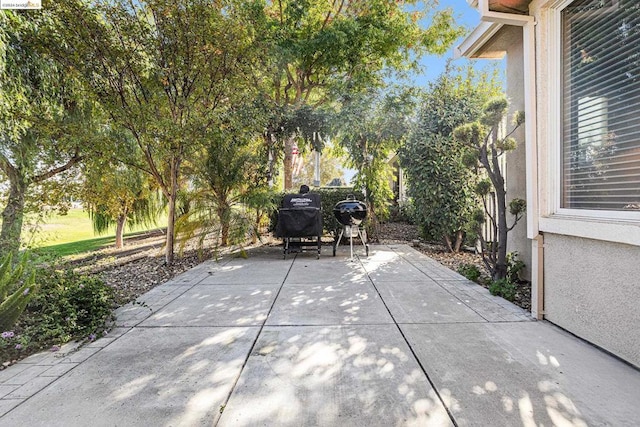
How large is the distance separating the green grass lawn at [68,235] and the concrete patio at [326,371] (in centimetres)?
229

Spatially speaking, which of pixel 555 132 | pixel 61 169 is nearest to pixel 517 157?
pixel 555 132

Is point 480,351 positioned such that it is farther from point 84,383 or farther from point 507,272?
point 84,383

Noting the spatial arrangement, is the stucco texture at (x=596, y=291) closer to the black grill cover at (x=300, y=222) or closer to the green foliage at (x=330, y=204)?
the black grill cover at (x=300, y=222)

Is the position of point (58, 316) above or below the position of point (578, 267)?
below

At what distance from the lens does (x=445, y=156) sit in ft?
20.4

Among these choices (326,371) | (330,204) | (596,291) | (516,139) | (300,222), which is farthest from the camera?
(330,204)

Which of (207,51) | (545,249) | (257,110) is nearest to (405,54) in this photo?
(257,110)

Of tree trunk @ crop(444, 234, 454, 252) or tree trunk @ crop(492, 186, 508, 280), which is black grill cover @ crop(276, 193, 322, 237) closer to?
tree trunk @ crop(444, 234, 454, 252)

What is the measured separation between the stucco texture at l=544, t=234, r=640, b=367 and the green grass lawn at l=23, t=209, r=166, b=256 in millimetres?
5406

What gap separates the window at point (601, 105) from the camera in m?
2.25

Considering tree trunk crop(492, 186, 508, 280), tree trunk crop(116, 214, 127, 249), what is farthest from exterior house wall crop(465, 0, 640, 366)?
tree trunk crop(116, 214, 127, 249)

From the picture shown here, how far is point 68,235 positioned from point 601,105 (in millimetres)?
15511

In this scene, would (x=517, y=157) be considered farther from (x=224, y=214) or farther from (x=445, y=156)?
(x=224, y=214)

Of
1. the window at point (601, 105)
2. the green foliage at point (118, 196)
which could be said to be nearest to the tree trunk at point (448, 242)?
the window at point (601, 105)
